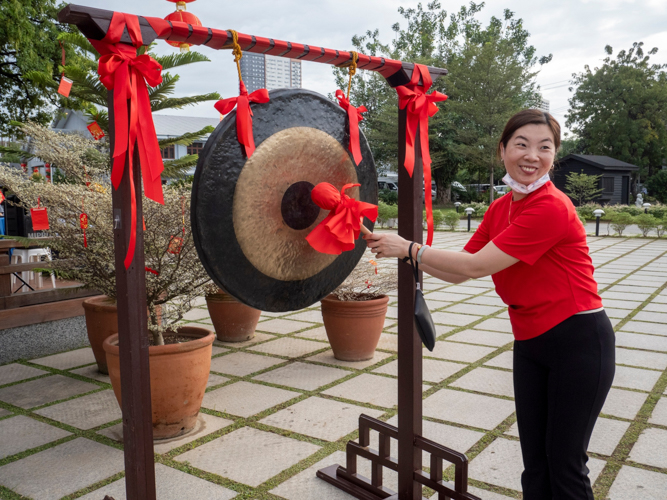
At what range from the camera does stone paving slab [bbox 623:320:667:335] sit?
5551 mm

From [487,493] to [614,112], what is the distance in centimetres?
4183

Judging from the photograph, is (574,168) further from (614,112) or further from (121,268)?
(121,268)

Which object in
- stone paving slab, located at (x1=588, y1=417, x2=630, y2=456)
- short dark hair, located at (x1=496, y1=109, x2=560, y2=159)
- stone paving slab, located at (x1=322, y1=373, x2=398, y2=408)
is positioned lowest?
stone paving slab, located at (x1=322, y1=373, x2=398, y2=408)

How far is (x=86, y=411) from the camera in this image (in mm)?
3789

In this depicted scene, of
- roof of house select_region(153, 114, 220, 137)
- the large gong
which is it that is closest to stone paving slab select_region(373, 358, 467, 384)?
the large gong

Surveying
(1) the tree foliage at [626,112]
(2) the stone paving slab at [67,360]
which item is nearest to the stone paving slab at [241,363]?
(2) the stone paving slab at [67,360]

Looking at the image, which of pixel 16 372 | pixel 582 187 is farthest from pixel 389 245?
pixel 582 187

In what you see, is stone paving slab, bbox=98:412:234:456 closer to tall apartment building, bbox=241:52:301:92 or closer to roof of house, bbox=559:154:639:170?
tall apartment building, bbox=241:52:301:92

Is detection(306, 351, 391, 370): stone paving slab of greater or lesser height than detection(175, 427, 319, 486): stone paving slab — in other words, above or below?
above

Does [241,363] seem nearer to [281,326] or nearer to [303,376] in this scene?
[303,376]

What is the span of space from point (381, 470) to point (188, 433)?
51.0 inches

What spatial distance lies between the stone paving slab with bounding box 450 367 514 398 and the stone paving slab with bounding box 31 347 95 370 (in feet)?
10.3

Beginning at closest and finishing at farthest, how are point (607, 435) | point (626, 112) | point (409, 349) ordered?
1. point (409, 349)
2. point (607, 435)
3. point (626, 112)

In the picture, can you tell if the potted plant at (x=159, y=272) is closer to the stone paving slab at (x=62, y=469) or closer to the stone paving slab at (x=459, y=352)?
the stone paving slab at (x=62, y=469)
